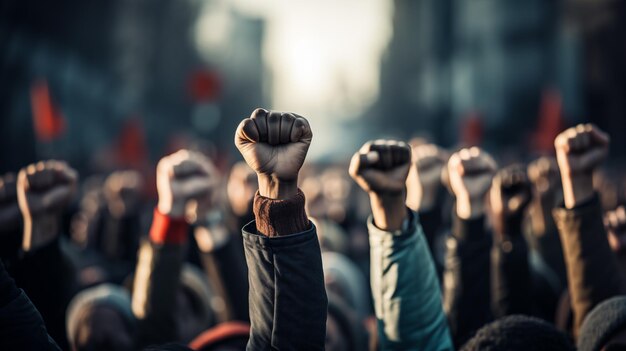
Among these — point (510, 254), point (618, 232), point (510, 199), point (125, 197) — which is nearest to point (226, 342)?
point (510, 254)

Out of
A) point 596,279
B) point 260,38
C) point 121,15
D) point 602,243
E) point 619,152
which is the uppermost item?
point 260,38

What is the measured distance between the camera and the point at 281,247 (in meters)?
1.61

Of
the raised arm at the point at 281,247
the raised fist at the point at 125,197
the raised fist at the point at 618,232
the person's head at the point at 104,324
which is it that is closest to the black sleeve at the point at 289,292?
the raised arm at the point at 281,247

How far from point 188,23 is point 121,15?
62.9 feet

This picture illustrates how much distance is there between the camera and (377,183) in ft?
5.98

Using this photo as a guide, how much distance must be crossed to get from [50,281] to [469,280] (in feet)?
5.59

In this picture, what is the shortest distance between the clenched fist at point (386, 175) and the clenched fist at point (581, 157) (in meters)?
0.71

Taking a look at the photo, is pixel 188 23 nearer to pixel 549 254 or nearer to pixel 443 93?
pixel 443 93

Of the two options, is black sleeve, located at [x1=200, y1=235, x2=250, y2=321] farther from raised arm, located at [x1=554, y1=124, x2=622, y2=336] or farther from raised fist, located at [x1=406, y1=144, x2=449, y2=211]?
raised arm, located at [x1=554, y1=124, x2=622, y2=336]

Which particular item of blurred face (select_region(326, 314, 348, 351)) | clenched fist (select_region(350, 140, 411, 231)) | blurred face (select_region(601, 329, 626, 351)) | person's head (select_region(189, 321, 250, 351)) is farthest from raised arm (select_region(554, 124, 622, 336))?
person's head (select_region(189, 321, 250, 351))

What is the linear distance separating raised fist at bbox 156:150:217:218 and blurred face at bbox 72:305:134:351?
2.08 feet

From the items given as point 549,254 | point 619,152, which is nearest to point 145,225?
point 549,254

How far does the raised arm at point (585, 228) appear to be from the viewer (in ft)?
6.93

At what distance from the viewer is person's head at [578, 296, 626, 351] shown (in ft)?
5.71
